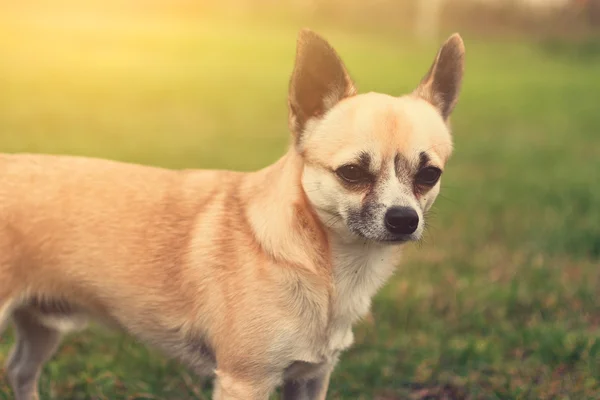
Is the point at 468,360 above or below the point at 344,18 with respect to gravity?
above

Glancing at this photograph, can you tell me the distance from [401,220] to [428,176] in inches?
11.6

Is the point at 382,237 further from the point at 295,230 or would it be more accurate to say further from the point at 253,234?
the point at 253,234

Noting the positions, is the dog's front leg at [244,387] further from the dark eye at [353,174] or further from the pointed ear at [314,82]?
the pointed ear at [314,82]

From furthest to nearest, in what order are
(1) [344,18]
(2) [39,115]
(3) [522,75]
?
1. (1) [344,18]
2. (3) [522,75]
3. (2) [39,115]

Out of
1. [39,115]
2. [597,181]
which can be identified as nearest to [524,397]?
[597,181]

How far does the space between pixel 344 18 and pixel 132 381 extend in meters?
22.3

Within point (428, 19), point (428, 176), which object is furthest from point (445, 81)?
point (428, 19)

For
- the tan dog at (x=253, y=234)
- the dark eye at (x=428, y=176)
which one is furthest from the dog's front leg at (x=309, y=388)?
the dark eye at (x=428, y=176)

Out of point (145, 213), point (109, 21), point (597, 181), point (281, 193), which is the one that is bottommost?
point (109, 21)

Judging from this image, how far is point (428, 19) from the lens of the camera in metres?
24.3

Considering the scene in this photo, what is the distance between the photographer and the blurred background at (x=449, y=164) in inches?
164

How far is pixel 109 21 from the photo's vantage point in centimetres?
2316

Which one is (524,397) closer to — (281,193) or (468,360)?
(468,360)

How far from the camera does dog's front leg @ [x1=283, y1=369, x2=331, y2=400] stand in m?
3.41
